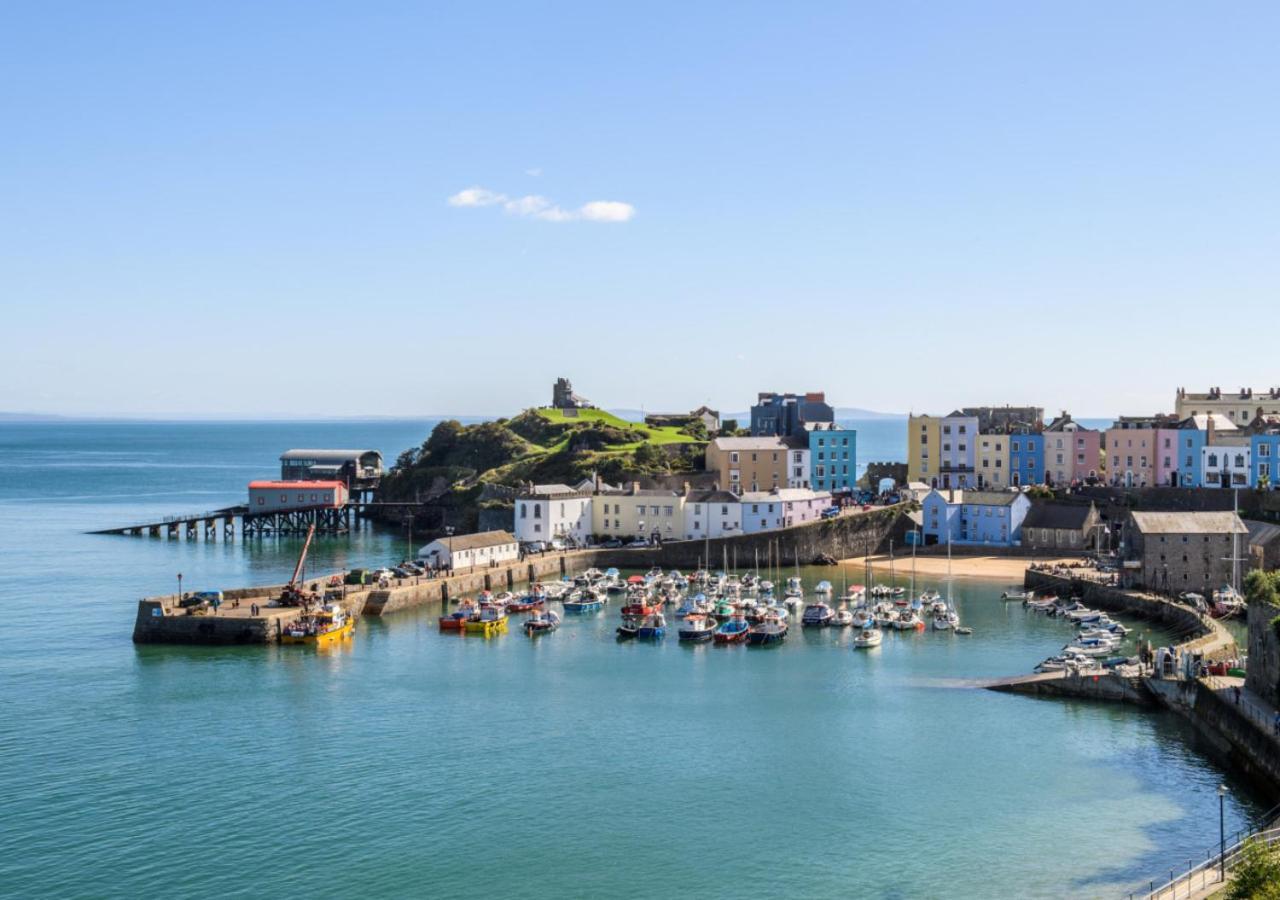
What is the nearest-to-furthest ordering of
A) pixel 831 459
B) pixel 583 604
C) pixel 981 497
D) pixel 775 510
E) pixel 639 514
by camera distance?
pixel 583 604 < pixel 981 497 < pixel 775 510 < pixel 639 514 < pixel 831 459

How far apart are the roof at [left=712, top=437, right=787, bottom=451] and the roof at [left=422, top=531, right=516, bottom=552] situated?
25.2 metres

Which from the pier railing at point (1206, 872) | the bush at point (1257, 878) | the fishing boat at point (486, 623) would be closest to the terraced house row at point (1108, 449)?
the fishing boat at point (486, 623)

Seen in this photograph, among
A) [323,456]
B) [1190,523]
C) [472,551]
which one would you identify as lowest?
[472,551]

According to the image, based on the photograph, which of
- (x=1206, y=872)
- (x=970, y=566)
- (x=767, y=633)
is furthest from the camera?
(x=970, y=566)

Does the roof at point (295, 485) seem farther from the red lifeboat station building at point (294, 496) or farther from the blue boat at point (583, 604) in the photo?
the blue boat at point (583, 604)

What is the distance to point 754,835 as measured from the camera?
33.7m

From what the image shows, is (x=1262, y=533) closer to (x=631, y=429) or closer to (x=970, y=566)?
(x=970, y=566)

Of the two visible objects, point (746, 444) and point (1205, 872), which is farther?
point (746, 444)

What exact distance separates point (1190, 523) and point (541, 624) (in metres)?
35.8

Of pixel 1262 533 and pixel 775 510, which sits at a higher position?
pixel 775 510

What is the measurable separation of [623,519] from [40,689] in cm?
4866

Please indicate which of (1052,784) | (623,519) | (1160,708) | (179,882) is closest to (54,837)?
(179,882)

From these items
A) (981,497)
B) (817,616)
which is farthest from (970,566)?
(817,616)

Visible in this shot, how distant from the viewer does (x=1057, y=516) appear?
3369 inches
